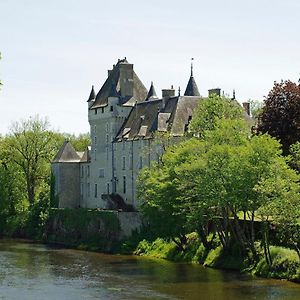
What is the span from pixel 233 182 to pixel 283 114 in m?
11.3

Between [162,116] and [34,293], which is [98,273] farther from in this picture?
[162,116]

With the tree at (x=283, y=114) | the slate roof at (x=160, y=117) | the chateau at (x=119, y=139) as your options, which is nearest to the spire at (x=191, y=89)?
A: the chateau at (x=119, y=139)

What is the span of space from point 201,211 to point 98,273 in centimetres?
734

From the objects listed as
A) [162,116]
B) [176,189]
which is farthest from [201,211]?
[162,116]

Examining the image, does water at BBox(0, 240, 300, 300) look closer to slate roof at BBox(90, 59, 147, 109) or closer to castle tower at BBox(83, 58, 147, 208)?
castle tower at BBox(83, 58, 147, 208)

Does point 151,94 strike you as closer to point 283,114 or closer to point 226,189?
point 283,114

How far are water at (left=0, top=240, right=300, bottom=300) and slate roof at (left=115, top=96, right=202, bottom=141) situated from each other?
14134 mm

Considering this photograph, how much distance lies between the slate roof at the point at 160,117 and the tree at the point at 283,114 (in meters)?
Answer: 11.3

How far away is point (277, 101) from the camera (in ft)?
180

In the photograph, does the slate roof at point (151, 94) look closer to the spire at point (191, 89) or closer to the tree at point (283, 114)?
the spire at point (191, 89)

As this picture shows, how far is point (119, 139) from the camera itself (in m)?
72.8

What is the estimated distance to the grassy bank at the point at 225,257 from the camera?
140ft

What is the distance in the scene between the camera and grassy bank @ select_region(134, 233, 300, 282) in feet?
140

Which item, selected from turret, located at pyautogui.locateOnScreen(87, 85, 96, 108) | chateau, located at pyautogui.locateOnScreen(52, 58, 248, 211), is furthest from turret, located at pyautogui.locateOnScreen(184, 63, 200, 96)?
turret, located at pyautogui.locateOnScreen(87, 85, 96, 108)
